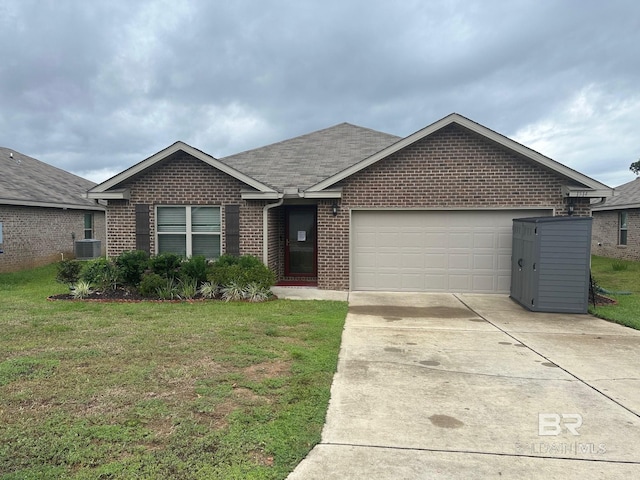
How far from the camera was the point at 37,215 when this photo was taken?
1666 centimetres

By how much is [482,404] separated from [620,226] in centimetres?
2128

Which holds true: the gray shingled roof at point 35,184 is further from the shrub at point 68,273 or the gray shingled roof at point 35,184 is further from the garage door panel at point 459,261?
the garage door panel at point 459,261

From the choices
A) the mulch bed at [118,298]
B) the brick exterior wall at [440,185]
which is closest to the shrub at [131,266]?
the mulch bed at [118,298]

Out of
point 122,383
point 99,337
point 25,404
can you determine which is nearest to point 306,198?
point 99,337

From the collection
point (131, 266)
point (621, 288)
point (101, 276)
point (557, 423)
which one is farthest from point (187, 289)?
point (621, 288)

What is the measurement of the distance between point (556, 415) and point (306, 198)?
8.32m

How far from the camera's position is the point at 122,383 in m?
4.64

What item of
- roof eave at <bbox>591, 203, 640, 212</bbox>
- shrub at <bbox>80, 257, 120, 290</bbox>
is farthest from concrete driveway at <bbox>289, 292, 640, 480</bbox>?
roof eave at <bbox>591, 203, 640, 212</bbox>

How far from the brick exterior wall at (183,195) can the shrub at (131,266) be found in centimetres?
102

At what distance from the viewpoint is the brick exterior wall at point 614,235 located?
19.2 meters

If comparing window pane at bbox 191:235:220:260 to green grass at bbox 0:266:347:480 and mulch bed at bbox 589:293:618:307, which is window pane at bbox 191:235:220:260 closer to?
green grass at bbox 0:266:347:480

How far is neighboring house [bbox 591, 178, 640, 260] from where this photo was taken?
19.3m

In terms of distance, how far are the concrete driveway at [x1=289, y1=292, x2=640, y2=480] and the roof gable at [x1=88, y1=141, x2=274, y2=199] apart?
5049 millimetres

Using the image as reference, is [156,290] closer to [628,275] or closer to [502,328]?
[502,328]
